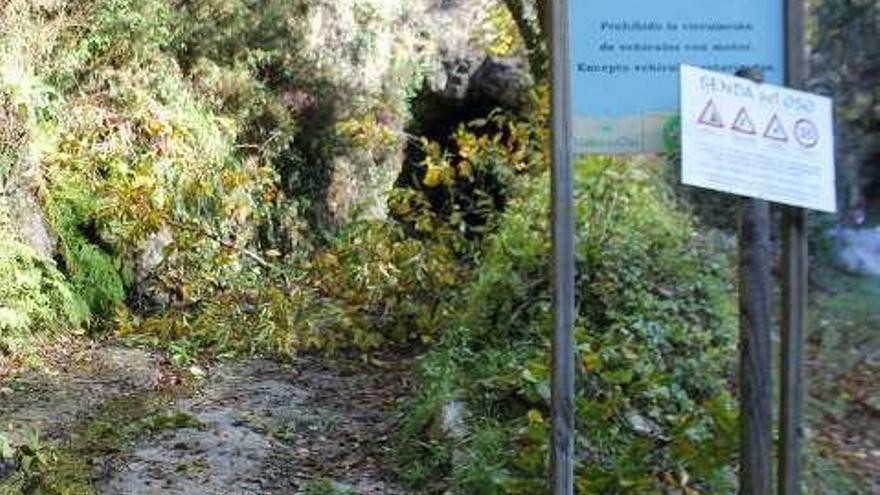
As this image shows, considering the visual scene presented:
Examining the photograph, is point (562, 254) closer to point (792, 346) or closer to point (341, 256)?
point (792, 346)

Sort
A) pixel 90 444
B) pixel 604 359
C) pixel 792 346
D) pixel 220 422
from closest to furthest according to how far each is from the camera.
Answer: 1. pixel 792 346
2. pixel 604 359
3. pixel 90 444
4. pixel 220 422

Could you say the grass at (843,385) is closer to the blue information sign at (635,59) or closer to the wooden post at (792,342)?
the wooden post at (792,342)

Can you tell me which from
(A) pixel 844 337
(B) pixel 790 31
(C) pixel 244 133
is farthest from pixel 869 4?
(C) pixel 244 133

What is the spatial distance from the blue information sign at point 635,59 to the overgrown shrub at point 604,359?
149cm

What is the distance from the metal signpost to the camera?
3.20 meters

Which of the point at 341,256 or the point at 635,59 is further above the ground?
the point at 635,59

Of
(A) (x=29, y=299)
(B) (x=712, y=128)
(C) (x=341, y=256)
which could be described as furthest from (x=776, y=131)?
(C) (x=341, y=256)

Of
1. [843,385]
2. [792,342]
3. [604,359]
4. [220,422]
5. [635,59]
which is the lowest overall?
[220,422]

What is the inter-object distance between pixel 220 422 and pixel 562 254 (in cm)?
390

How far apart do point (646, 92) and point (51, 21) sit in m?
7.64

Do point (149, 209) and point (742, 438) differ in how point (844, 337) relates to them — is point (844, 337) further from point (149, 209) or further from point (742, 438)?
point (149, 209)

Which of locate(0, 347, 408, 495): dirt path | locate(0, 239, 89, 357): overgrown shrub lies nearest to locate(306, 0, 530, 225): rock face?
locate(0, 239, 89, 357): overgrown shrub

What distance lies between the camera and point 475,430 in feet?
17.8

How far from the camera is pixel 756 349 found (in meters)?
3.35
